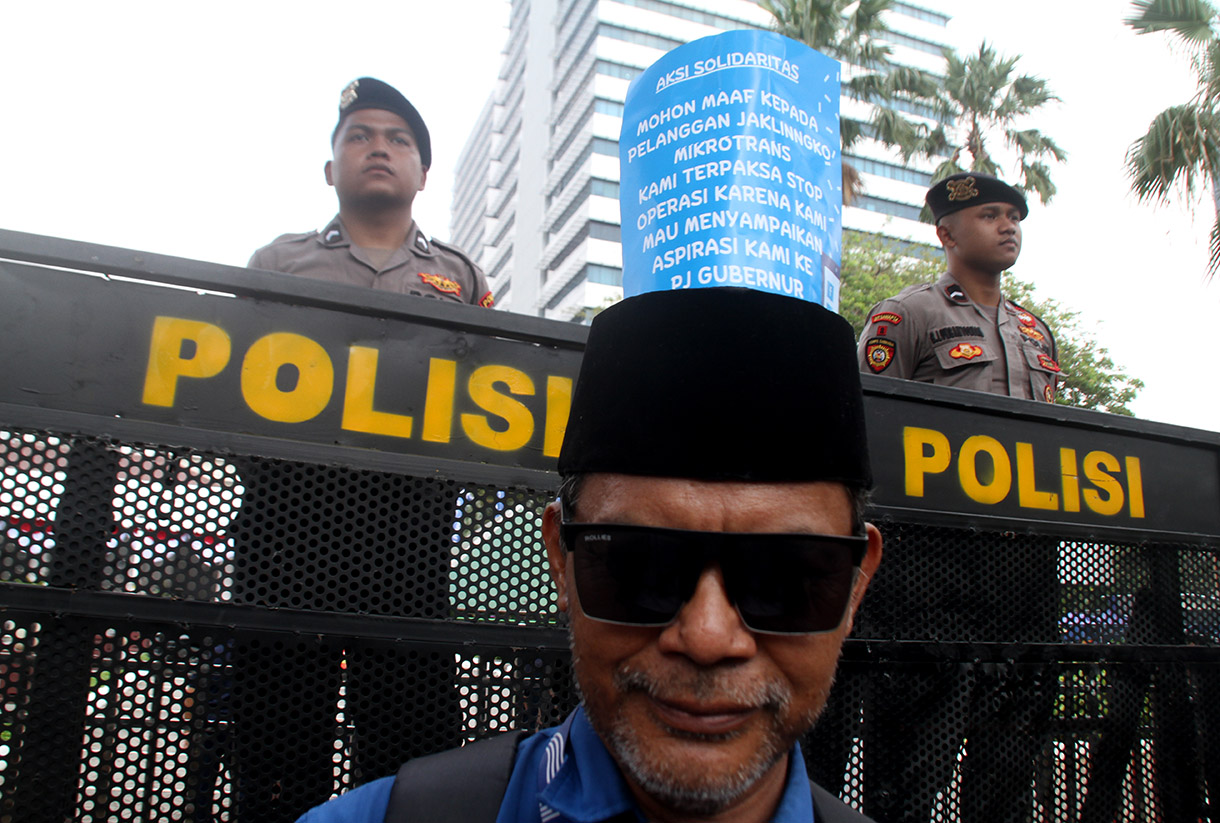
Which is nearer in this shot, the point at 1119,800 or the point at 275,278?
the point at 275,278

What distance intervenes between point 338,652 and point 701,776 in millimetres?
774

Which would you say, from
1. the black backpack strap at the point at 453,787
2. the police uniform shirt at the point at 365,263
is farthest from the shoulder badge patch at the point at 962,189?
the black backpack strap at the point at 453,787

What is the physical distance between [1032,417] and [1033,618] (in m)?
0.53

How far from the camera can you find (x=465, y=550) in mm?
1655

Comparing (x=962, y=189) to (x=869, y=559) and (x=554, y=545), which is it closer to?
(x=869, y=559)

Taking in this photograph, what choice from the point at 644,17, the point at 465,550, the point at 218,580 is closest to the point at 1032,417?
the point at 465,550

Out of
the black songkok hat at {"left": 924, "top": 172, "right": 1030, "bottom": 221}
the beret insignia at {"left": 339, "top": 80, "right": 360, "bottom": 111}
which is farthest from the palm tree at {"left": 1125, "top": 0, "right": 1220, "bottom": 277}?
the beret insignia at {"left": 339, "top": 80, "right": 360, "bottom": 111}

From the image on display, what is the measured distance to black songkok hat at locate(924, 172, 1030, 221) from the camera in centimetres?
365

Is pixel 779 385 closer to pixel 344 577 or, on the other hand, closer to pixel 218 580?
pixel 344 577

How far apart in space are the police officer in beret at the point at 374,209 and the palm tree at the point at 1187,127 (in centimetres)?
1267

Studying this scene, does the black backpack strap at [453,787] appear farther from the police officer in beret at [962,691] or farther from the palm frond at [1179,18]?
the palm frond at [1179,18]

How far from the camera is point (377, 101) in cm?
283

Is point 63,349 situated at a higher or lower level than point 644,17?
lower

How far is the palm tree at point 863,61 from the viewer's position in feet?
54.5
